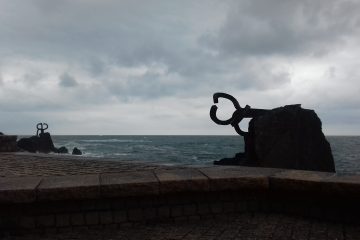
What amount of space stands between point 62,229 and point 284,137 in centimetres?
754

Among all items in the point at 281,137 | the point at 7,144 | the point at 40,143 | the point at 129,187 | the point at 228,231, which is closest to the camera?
the point at 228,231

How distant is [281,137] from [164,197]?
665 cm

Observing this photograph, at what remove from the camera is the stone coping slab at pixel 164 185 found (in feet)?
14.1

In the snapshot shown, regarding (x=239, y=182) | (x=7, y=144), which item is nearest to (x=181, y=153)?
(x=7, y=144)

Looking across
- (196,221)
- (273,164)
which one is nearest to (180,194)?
(196,221)

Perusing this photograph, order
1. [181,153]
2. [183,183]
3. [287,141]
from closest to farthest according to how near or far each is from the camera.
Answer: [183,183]
[287,141]
[181,153]

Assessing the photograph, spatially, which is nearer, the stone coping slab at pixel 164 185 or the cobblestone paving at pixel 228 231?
the cobblestone paving at pixel 228 231

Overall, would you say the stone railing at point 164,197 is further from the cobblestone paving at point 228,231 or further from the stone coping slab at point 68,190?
the cobblestone paving at point 228,231

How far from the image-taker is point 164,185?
4.51 meters

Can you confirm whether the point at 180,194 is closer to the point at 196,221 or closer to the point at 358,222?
the point at 196,221

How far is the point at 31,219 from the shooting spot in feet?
14.4

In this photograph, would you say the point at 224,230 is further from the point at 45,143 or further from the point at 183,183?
the point at 45,143

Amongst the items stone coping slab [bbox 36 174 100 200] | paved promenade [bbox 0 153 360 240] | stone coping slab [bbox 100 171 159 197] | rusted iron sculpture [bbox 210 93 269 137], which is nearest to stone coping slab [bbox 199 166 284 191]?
paved promenade [bbox 0 153 360 240]

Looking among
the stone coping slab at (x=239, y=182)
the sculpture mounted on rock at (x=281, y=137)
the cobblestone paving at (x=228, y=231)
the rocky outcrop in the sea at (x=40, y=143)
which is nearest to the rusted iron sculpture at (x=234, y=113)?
the sculpture mounted on rock at (x=281, y=137)
